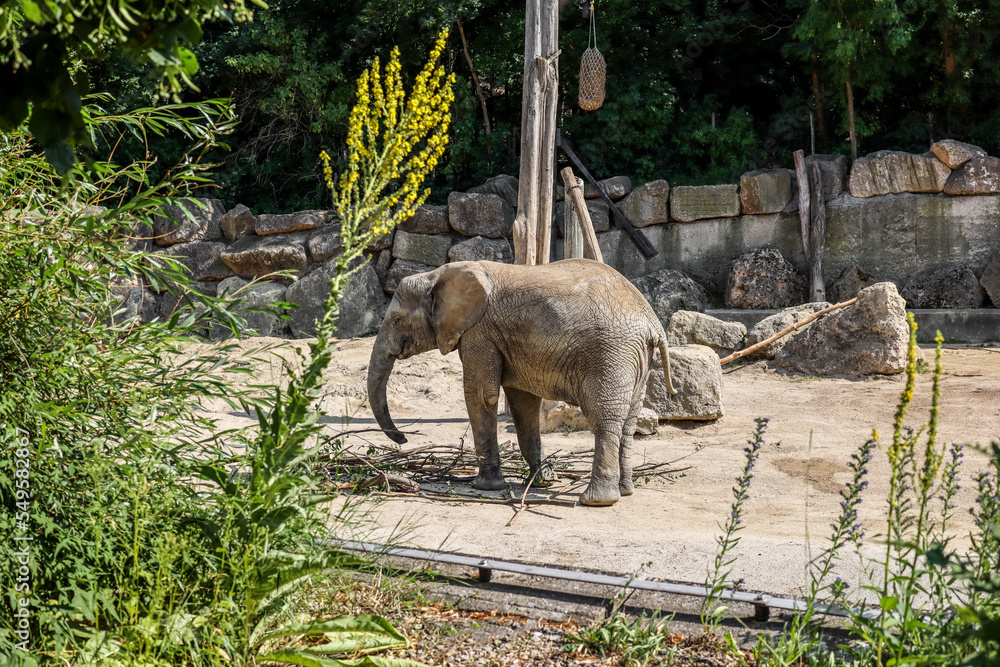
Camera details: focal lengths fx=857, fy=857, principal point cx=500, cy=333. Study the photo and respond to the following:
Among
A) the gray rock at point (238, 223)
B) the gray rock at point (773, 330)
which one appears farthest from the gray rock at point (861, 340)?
the gray rock at point (238, 223)

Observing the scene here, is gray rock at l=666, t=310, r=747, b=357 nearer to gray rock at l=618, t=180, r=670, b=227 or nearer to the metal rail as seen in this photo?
gray rock at l=618, t=180, r=670, b=227

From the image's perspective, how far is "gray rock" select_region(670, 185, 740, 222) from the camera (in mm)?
A: 12789

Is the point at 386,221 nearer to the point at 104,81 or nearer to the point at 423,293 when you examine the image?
the point at 423,293

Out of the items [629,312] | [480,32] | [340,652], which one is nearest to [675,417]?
[629,312]

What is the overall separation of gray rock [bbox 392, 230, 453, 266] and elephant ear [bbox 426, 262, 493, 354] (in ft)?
24.4

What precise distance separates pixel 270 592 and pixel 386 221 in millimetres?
1107

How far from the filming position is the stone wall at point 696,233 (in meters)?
11.8

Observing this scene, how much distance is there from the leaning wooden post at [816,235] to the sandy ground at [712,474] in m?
2.45

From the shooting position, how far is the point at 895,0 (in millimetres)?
12008

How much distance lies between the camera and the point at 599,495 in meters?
5.23

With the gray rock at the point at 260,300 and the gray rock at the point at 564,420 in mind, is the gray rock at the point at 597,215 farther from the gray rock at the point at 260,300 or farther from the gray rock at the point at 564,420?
the gray rock at the point at 564,420

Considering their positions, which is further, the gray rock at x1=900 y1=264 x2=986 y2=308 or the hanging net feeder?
the gray rock at x1=900 y1=264 x2=986 y2=308

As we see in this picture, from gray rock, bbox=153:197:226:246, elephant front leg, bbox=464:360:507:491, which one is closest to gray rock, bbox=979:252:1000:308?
elephant front leg, bbox=464:360:507:491

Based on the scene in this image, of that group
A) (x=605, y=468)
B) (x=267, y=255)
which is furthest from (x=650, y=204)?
(x=605, y=468)
